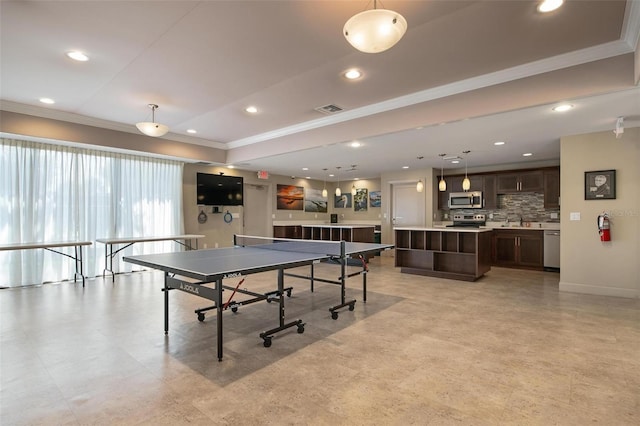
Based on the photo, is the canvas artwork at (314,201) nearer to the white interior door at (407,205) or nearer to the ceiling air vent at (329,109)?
the white interior door at (407,205)

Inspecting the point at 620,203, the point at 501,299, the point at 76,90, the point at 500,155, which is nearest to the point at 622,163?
the point at 620,203

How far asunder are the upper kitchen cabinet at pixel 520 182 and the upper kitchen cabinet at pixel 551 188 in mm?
92

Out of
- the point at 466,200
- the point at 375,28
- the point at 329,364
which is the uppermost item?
the point at 375,28

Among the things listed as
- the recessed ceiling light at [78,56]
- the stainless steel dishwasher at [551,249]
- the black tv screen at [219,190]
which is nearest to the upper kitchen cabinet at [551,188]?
the stainless steel dishwasher at [551,249]

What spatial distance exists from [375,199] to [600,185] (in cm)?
620

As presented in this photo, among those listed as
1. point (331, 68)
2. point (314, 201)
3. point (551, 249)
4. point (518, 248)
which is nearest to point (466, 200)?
point (518, 248)

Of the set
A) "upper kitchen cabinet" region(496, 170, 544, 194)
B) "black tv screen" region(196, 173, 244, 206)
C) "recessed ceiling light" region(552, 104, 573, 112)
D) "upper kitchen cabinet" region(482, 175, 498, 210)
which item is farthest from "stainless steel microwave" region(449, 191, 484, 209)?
"black tv screen" region(196, 173, 244, 206)

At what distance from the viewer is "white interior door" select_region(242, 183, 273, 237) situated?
348 inches

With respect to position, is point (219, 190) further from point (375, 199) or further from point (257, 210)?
point (375, 199)

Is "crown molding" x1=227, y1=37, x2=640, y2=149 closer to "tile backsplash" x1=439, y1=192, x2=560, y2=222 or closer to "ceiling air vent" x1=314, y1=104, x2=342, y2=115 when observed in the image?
"ceiling air vent" x1=314, y1=104, x2=342, y2=115

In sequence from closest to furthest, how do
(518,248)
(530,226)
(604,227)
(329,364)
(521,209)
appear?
(329,364) < (604,227) < (518,248) < (530,226) < (521,209)

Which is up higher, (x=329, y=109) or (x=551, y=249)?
(x=329, y=109)

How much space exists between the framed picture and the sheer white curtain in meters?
7.60

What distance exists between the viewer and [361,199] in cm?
1074
